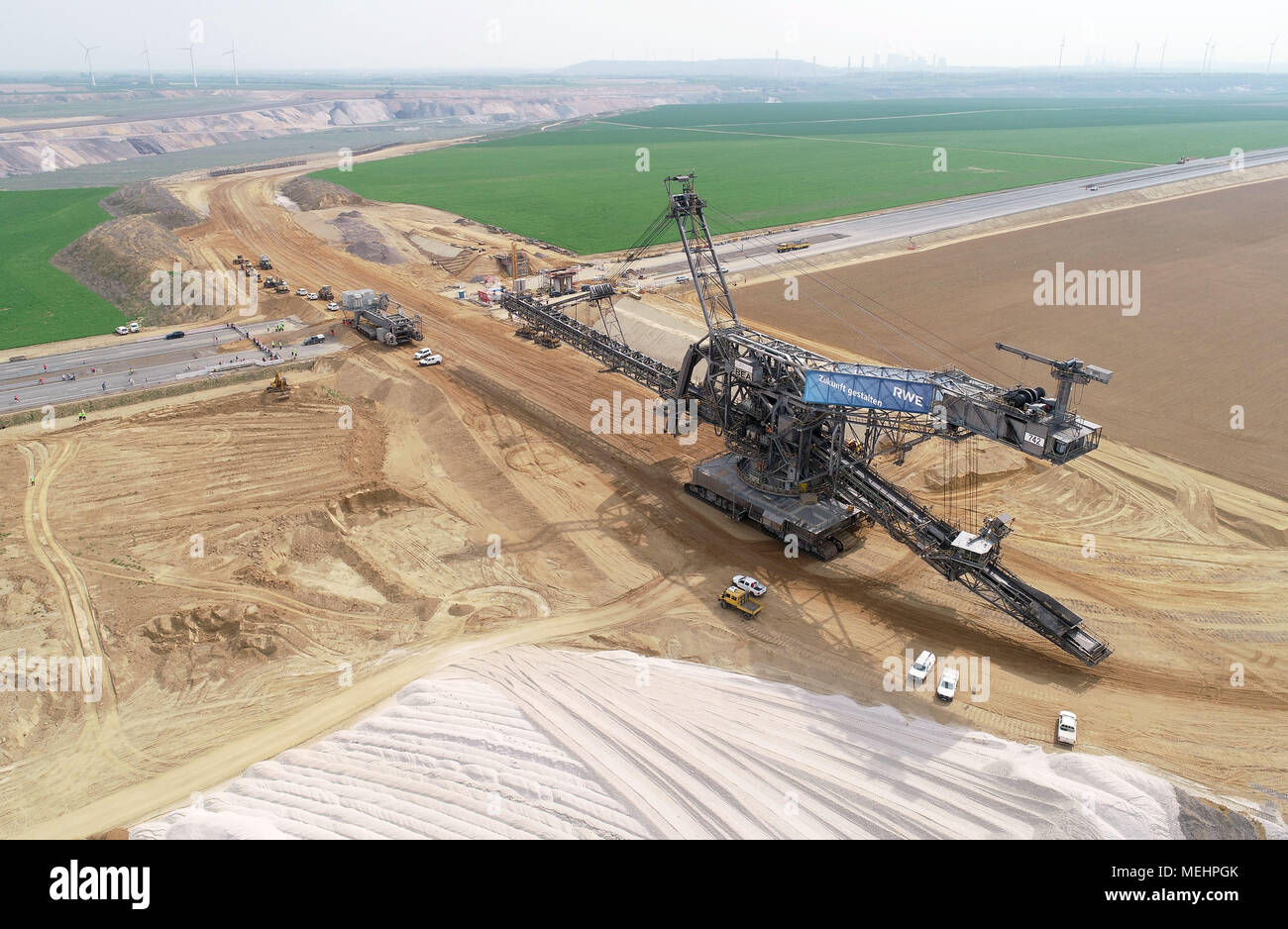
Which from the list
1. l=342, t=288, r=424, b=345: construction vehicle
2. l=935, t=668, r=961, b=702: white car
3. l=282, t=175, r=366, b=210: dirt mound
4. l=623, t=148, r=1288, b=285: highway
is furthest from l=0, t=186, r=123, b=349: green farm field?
l=935, t=668, r=961, b=702: white car

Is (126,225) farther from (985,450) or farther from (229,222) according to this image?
(985,450)

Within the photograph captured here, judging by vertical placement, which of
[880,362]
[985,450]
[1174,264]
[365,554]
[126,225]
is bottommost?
[365,554]

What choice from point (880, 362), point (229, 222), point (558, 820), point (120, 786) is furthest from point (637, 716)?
point (229, 222)

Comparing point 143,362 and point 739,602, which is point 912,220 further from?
point 143,362

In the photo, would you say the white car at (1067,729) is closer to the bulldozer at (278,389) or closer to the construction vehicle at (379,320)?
the bulldozer at (278,389)

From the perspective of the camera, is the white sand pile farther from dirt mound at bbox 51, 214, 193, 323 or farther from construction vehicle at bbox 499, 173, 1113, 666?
dirt mound at bbox 51, 214, 193, 323
